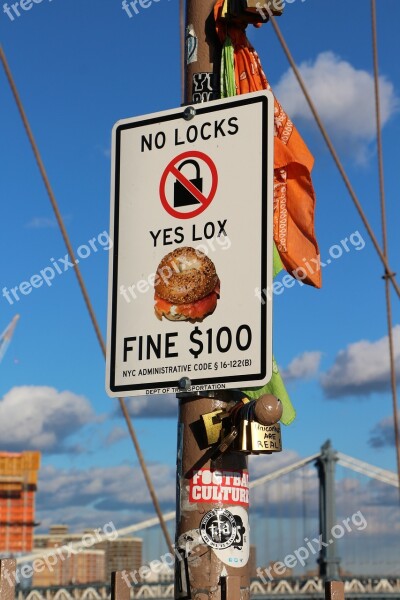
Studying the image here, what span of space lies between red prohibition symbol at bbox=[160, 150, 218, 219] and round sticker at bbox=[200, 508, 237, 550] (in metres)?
1.31

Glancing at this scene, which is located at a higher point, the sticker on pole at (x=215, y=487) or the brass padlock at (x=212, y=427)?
the brass padlock at (x=212, y=427)

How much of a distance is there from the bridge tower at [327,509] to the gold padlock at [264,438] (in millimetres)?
85631

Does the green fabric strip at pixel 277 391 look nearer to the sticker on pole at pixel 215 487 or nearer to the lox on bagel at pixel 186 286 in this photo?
the sticker on pole at pixel 215 487

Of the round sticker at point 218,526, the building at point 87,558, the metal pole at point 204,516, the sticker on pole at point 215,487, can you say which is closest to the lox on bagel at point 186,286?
the metal pole at point 204,516

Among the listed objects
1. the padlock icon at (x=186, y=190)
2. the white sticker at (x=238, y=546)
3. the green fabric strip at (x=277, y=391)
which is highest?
the padlock icon at (x=186, y=190)

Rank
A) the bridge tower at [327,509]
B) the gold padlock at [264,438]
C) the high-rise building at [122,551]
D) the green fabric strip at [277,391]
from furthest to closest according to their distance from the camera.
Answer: the high-rise building at [122,551] → the bridge tower at [327,509] → the green fabric strip at [277,391] → the gold padlock at [264,438]

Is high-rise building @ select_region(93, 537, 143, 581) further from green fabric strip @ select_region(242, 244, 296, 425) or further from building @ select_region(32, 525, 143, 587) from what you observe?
green fabric strip @ select_region(242, 244, 296, 425)

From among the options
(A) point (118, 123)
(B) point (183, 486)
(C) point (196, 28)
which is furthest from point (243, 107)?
(B) point (183, 486)

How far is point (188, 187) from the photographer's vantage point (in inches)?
173

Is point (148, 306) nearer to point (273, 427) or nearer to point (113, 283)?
point (113, 283)

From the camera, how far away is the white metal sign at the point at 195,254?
4086mm

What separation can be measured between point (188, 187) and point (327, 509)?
91250 millimetres

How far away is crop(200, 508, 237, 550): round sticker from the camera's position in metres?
4.61

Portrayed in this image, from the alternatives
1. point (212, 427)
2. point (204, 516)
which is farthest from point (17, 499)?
point (212, 427)
